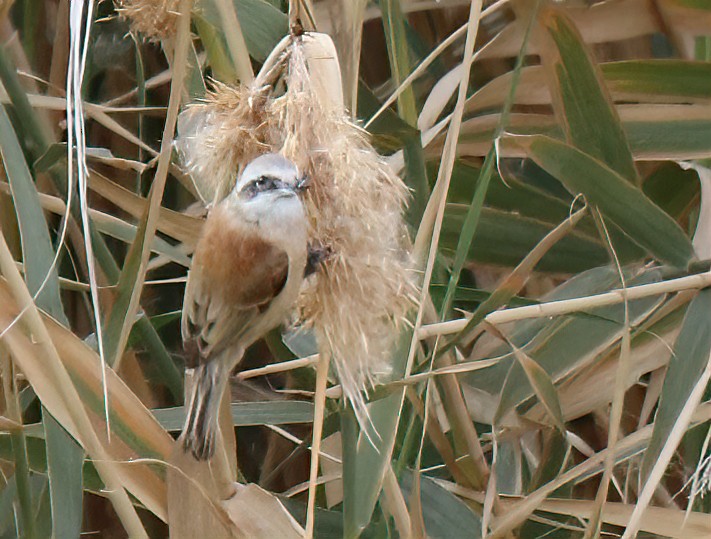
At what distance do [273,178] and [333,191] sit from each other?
30mm

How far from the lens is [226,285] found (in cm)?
45

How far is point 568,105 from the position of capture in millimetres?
673

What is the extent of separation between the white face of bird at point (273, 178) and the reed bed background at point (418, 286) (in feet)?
0.07

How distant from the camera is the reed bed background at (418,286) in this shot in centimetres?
53

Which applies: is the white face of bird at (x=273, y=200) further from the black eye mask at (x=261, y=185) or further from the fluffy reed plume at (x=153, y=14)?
the fluffy reed plume at (x=153, y=14)

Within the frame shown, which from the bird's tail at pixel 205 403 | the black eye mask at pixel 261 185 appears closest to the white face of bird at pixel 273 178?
the black eye mask at pixel 261 185

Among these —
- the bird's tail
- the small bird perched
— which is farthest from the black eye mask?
the bird's tail

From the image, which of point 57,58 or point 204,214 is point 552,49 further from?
point 57,58

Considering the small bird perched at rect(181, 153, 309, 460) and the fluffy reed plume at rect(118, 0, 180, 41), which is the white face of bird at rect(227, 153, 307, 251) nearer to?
the small bird perched at rect(181, 153, 309, 460)

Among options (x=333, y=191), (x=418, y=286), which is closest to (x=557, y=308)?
(x=418, y=286)

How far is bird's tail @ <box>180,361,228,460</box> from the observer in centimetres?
48

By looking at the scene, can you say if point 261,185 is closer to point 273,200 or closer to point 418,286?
point 273,200

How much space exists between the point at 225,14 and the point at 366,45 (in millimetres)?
455

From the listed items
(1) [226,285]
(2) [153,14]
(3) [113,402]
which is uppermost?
(2) [153,14]
